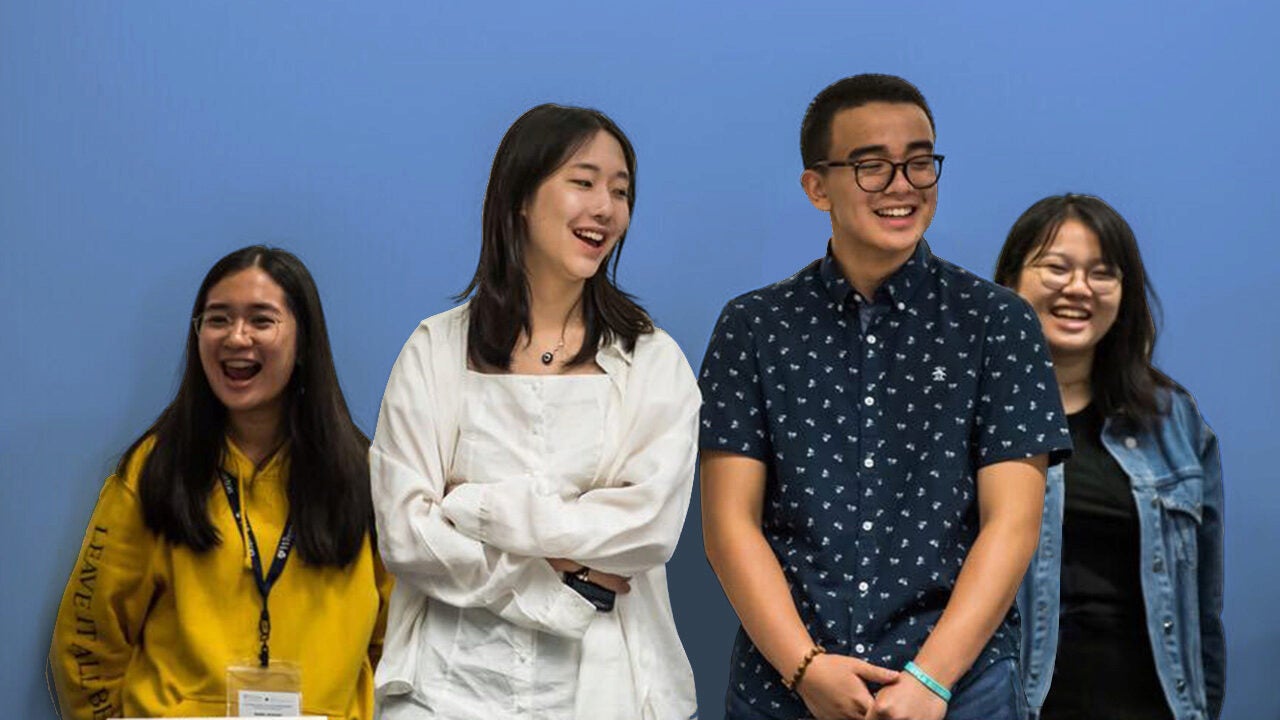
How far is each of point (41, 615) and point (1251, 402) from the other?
100 inches

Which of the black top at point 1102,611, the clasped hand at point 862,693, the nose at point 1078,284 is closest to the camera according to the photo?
the clasped hand at point 862,693

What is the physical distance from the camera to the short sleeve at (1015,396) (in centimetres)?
280

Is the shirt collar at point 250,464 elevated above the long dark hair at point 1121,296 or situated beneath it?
situated beneath

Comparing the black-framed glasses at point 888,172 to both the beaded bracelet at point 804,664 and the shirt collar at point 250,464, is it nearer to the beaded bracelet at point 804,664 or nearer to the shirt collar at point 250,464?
the beaded bracelet at point 804,664

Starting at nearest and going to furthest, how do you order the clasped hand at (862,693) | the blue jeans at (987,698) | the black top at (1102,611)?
the clasped hand at (862,693)
the blue jeans at (987,698)
the black top at (1102,611)

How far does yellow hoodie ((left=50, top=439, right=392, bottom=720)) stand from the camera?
3.18 metres

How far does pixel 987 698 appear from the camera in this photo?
9.02ft

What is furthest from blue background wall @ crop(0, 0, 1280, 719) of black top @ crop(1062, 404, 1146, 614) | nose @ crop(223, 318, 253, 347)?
black top @ crop(1062, 404, 1146, 614)

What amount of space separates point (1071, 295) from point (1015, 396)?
647 millimetres

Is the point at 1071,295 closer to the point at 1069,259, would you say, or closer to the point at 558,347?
the point at 1069,259

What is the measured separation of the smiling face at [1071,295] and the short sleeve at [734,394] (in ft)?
2.36

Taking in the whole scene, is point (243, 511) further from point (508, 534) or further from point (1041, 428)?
point (1041, 428)

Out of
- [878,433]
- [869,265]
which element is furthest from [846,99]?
[878,433]

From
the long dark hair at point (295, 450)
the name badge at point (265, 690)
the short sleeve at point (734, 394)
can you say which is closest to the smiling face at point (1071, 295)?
the short sleeve at point (734, 394)
